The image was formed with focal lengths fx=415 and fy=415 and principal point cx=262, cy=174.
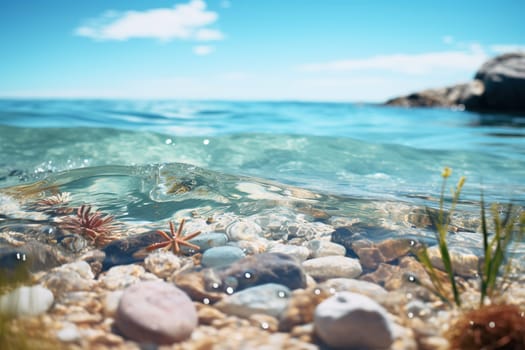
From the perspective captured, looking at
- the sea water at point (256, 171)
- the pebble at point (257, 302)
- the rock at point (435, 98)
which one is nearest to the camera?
the pebble at point (257, 302)

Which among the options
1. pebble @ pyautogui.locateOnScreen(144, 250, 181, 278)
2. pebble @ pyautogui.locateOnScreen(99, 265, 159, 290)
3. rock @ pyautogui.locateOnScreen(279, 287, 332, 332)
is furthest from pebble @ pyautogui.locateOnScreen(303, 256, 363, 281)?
pebble @ pyautogui.locateOnScreen(99, 265, 159, 290)

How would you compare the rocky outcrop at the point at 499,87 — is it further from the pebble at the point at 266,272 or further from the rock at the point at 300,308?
the rock at the point at 300,308

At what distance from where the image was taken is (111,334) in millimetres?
2023

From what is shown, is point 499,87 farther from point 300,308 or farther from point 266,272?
point 300,308

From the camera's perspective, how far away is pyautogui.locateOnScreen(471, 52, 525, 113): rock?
30094 mm

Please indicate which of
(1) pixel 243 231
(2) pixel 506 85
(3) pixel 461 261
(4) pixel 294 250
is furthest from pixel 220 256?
(2) pixel 506 85

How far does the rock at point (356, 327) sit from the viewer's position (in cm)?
191

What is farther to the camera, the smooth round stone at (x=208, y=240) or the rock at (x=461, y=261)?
the smooth round stone at (x=208, y=240)

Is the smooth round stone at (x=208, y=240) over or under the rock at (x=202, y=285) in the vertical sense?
over

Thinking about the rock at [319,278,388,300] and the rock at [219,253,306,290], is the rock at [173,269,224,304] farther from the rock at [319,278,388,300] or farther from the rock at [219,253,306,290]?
the rock at [319,278,388,300]

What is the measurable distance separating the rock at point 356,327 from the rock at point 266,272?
2.08 ft

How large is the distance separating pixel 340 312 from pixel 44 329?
54.7 inches

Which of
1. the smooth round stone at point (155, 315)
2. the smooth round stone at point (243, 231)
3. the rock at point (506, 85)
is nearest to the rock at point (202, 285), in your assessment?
the smooth round stone at point (155, 315)

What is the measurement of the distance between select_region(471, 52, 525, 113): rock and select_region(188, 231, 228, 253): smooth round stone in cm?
3308
